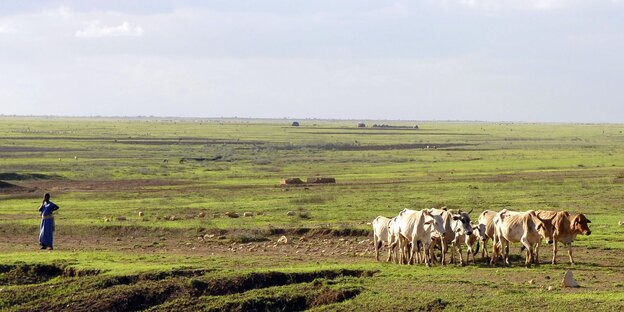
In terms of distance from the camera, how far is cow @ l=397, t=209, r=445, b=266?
70.1 ft

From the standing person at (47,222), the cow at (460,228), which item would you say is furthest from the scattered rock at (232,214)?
the cow at (460,228)

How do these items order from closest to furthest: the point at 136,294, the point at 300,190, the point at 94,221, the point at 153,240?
the point at 136,294, the point at 153,240, the point at 94,221, the point at 300,190

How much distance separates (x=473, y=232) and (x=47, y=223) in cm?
1088

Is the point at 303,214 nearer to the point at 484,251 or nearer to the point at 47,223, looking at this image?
the point at 484,251

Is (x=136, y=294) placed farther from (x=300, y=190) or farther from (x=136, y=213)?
(x=300, y=190)

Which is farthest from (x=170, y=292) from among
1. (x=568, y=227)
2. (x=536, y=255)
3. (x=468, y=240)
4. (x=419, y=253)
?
(x=568, y=227)

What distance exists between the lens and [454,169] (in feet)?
191

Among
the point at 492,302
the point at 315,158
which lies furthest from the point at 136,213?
the point at 315,158

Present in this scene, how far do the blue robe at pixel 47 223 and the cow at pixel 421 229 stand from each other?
29.6 feet

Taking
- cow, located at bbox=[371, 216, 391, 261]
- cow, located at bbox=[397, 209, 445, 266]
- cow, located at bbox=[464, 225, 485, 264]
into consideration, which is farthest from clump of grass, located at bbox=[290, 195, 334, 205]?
cow, located at bbox=[397, 209, 445, 266]

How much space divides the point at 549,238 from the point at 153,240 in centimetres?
1181

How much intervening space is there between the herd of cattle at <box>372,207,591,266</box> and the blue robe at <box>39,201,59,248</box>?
8.75 meters

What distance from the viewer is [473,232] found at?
72.3 ft

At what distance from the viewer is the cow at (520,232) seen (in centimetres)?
2125
